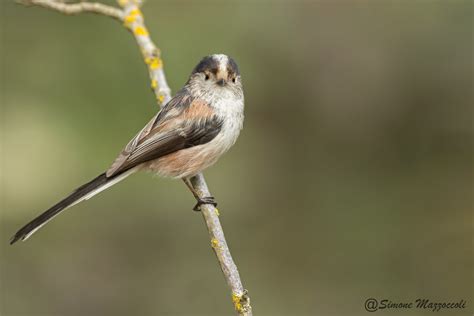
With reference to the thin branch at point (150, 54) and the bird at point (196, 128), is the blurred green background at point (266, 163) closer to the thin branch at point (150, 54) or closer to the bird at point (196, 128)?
the thin branch at point (150, 54)

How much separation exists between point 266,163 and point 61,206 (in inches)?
135

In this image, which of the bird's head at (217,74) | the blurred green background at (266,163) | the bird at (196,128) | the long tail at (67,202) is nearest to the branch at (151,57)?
the bird at (196,128)

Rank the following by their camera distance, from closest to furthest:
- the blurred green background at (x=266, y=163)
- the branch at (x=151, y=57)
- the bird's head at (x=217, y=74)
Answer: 1. the branch at (x=151, y=57)
2. the bird's head at (x=217, y=74)
3. the blurred green background at (x=266, y=163)

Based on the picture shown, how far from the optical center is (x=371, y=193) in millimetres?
6906

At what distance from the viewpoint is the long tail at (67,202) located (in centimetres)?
379

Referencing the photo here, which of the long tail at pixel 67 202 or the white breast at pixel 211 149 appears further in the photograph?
the white breast at pixel 211 149

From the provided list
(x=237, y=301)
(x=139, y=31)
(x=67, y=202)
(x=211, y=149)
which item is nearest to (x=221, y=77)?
(x=211, y=149)

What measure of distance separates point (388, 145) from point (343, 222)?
3.84 feet

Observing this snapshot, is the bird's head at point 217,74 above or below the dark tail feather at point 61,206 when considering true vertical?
above

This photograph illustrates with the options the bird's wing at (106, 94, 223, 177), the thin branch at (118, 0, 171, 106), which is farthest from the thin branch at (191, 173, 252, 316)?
the thin branch at (118, 0, 171, 106)

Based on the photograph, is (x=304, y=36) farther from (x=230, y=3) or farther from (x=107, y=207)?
(x=107, y=207)

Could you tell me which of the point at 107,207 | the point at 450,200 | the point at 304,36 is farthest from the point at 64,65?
the point at 450,200

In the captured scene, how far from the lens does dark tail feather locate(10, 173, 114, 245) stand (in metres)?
3.79

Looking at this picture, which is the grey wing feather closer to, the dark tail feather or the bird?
the bird
